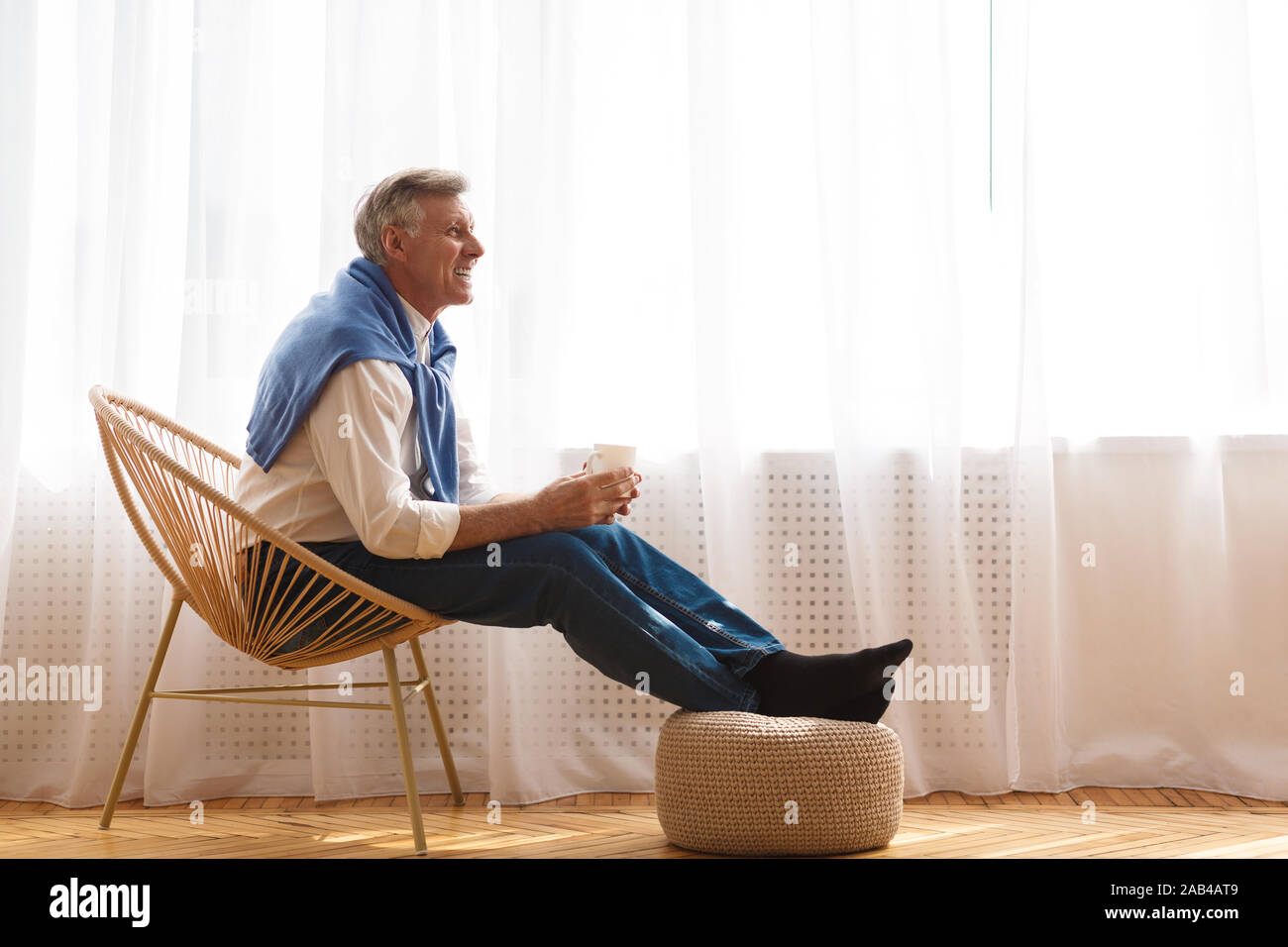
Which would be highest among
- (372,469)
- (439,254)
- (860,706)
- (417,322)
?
(439,254)

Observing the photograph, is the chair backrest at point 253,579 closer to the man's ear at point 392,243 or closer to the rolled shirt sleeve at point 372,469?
the rolled shirt sleeve at point 372,469

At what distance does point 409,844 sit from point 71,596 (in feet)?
3.18

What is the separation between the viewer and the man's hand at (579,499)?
1.93 meters

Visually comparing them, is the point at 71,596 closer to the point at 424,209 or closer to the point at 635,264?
the point at 424,209

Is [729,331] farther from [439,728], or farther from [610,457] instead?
[439,728]

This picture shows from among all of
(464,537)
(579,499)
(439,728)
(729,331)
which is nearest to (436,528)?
(464,537)

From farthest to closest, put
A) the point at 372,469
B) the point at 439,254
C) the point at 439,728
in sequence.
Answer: the point at 439,728
the point at 439,254
the point at 372,469

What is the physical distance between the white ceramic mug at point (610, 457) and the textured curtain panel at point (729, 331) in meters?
0.54

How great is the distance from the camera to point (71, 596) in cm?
249

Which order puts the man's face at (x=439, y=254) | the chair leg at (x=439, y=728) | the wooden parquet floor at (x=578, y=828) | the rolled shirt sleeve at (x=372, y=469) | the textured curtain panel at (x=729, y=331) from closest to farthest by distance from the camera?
the rolled shirt sleeve at (x=372, y=469) < the wooden parquet floor at (x=578, y=828) < the man's face at (x=439, y=254) < the chair leg at (x=439, y=728) < the textured curtain panel at (x=729, y=331)

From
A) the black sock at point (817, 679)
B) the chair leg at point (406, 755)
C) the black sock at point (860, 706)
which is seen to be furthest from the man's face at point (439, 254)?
the black sock at point (860, 706)

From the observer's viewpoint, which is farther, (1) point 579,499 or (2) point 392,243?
(2) point 392,243

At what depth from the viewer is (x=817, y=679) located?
192 cm

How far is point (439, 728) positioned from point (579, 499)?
0.70 metres
